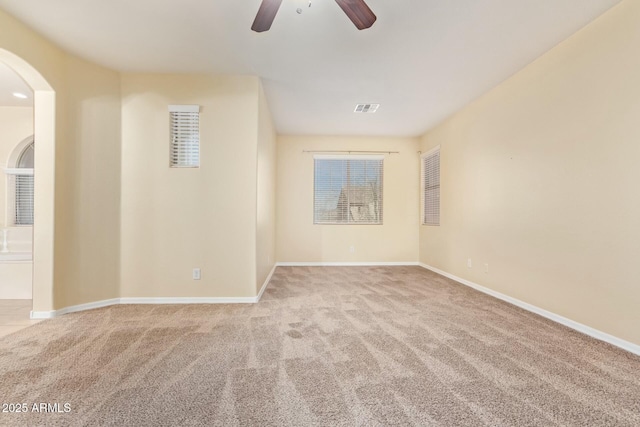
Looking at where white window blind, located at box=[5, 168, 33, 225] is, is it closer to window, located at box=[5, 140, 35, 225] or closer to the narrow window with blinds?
window, located at box=[5, 140, 35, 225]

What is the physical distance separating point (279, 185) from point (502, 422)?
498 cm

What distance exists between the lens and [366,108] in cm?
422

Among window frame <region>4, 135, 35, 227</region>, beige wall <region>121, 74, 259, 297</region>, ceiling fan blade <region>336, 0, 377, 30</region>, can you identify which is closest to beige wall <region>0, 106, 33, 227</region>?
window frame <region>4, 135, 35, 227</region>

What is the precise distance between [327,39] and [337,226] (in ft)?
12.3

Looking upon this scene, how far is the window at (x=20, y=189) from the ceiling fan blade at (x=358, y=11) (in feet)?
17.1

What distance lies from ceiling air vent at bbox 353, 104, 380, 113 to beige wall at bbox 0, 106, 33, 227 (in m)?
5.02

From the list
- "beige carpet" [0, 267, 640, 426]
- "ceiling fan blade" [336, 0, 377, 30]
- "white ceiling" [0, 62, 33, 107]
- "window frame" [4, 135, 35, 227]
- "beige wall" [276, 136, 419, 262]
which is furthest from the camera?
"beige wall" [276, 136, 419, 262]

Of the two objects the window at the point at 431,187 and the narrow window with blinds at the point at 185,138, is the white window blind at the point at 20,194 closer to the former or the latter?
the narrow window with blinds at the point at 185,138

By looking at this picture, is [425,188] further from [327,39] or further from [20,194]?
[20,194]

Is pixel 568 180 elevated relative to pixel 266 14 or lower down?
lower down

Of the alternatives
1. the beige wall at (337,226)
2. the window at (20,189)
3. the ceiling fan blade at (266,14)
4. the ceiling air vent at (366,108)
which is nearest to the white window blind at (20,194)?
the window at (20,189)

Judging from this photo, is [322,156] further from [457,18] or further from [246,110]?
[457,18]

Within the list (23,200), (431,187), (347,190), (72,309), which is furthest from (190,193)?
(431,187)

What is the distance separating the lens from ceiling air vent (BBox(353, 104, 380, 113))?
13.5 ft
